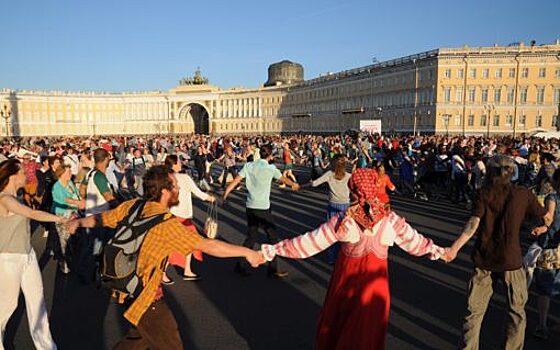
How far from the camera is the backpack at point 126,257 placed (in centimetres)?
288

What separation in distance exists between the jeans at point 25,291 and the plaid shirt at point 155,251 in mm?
1609

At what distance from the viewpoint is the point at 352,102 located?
85.2 m

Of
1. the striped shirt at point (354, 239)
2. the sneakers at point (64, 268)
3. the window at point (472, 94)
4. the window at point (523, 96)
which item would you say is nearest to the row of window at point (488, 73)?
the window at point (472, 94)

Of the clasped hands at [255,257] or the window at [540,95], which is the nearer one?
the clasped hands at [255,257]

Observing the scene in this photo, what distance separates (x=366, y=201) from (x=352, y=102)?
84.0m

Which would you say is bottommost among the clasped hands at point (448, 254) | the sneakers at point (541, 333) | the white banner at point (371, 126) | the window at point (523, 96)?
the sneakers at point (541, 333)

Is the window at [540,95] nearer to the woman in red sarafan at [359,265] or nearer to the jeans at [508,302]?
the jeans at [508,302]

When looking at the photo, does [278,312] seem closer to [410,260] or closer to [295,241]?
[295,241]

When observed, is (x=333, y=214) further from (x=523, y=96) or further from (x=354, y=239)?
(x=523, y=96)

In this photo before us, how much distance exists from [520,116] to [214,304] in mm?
69340

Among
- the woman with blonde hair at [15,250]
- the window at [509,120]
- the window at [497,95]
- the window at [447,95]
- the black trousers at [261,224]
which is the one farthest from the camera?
the window at [447,95]

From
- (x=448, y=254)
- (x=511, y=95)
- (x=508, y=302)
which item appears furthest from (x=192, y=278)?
(x=511, y=95)

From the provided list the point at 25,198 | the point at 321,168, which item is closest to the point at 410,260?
the point at 25,198

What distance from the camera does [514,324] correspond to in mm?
4035
